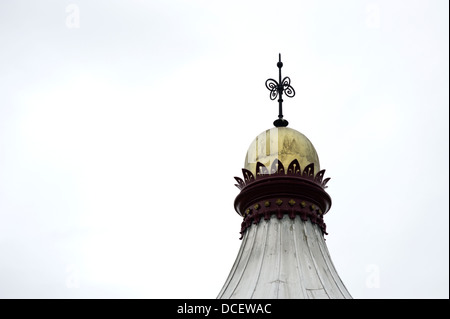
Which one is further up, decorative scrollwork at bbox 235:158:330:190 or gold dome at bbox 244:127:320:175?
gold dome at bbox 244:127:320:175

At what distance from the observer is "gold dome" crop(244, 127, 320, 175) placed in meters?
20.4

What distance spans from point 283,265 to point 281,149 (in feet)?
9.43

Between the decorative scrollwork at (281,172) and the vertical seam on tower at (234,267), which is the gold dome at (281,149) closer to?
the decorative scrollwork at (281,172)

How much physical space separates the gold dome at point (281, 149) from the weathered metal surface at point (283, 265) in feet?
→ 4.45

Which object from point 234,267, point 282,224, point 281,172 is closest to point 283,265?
point 282,224

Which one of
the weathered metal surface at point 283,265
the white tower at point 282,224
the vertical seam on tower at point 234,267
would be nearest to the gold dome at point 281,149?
the white tower at point 282,224

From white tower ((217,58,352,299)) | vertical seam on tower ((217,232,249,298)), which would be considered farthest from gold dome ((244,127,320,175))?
vertical seam on tower ((217,232,249,298))

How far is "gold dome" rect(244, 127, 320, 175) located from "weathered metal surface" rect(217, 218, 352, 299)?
135 cm

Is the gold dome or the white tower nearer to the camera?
the white tower

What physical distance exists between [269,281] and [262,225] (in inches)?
Answer: 67.7

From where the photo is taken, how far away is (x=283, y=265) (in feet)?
62.1

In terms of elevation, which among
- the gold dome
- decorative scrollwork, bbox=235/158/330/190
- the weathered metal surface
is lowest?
the weathered metal surface

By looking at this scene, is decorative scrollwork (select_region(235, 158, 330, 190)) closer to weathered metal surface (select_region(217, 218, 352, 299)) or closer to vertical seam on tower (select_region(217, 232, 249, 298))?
weathered metal surface (select_region(217, 218, 352, 299))
